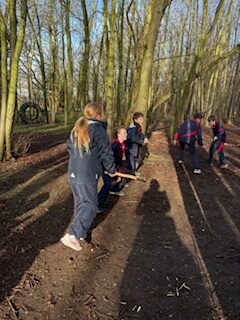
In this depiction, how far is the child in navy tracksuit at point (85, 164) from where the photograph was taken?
4.70 meters

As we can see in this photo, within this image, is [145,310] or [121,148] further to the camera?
[121,148]

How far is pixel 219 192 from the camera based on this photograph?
27.1 feet

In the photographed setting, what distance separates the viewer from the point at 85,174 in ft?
15.4

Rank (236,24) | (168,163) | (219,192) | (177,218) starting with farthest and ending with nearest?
(236,24)
(168,163)
(219,192)
(177,218)

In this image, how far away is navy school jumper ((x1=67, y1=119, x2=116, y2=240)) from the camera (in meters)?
4.71

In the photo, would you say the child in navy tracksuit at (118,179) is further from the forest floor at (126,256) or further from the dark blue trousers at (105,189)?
the forest floor at (126,256)

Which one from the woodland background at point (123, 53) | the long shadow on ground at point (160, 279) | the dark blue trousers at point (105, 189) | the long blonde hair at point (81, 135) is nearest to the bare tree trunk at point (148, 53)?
the woodland background at point (123, 53)

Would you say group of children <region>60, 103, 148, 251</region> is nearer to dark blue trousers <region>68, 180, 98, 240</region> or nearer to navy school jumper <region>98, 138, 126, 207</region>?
dark blue trousers <region>68, 180, 98, 240</region>

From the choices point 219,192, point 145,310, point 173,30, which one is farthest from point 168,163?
point 173,30

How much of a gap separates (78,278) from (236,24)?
29.7 meters

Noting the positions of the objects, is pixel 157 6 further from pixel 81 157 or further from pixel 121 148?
pixel 81 157

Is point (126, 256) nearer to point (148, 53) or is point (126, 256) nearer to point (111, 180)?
Result: point (111, 180)

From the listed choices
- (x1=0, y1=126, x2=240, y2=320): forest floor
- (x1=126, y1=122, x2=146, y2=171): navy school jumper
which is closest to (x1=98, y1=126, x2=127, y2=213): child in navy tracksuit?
(x1=0, y1=126, x2=240, y2=320): forest floor

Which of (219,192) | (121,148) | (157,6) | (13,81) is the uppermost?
(157,6)
